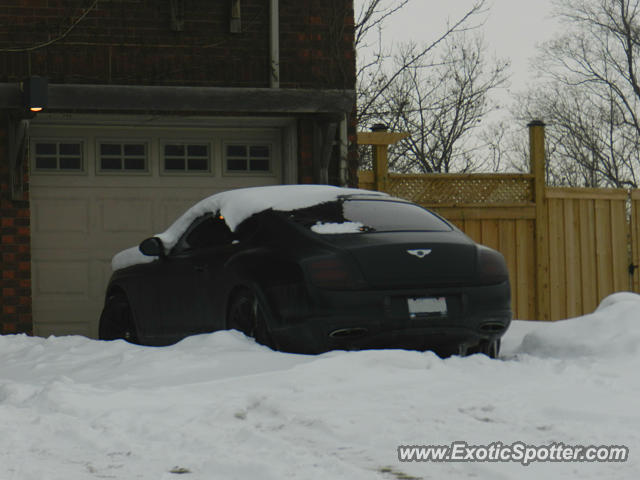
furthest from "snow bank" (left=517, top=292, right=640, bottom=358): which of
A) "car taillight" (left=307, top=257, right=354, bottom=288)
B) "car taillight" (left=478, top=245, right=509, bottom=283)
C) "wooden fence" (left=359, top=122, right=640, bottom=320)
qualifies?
"wooden fence" (left=359, top=122, right=640, bottom=320)

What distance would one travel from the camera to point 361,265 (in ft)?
21.7

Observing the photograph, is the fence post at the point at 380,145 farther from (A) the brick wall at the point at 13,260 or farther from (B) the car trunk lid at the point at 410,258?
(B) the car trunk lid at the point at 410,258

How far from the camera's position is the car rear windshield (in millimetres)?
6984

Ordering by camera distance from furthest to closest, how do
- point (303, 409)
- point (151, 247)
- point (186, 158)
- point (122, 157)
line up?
point (186, 158)
point (122, 157)
point (151, 247)
point (303, 409)

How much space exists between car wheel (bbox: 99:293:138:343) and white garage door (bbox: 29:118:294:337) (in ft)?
9.50

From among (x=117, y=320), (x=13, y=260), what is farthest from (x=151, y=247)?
(x=13, y=260)

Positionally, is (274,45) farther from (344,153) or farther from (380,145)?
(380,145)

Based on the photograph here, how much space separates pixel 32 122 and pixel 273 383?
7100 millimetres

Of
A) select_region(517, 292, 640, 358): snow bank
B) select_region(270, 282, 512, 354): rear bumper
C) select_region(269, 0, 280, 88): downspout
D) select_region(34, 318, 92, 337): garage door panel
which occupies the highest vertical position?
select_region(269, 0, 280, 88): downspout

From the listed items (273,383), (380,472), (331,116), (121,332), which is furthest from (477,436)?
(331,116)

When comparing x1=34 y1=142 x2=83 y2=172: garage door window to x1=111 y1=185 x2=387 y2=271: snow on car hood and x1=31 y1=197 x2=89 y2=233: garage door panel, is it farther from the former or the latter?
x1=111 y1=185 x2=387 y2=271: snow on car hood

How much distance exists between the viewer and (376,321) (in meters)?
6.60

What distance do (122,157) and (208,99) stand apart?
6.21 ft

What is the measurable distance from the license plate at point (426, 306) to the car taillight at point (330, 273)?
1.46 ft
